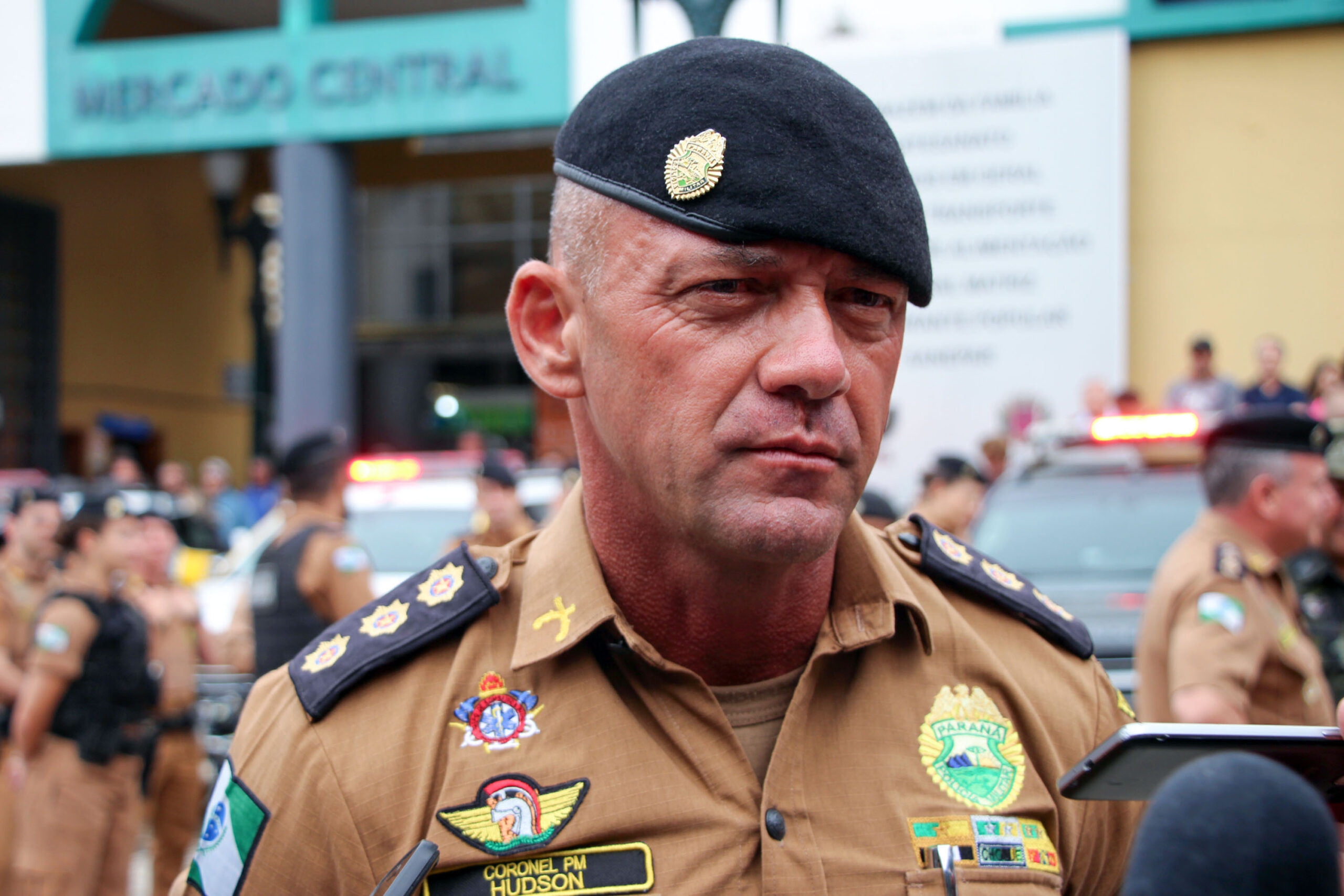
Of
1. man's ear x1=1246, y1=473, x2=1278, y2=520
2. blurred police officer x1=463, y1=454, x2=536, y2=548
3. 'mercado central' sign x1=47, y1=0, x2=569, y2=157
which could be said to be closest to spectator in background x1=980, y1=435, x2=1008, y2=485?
blurred police officer x1=463, y1=454, x2=536, y2=548

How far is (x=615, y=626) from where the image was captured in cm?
164

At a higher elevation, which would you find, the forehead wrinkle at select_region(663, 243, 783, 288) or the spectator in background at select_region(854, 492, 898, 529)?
the forehead wrinkle at select_region(663, 243, 783, 288)

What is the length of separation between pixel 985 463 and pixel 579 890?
778cm

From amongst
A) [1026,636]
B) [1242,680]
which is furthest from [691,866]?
[1242,680]

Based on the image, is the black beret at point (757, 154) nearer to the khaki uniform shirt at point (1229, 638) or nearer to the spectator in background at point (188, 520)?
the khaki uniform shirt at point (1229, 638)

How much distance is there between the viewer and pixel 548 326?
1.71 meters

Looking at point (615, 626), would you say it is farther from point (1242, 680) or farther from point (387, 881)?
point (1242, 680)

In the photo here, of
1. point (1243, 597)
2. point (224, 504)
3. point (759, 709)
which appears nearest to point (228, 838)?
point (759, 709)

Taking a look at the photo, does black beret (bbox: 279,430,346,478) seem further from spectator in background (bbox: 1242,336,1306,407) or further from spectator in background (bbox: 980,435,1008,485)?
spectator in background (bbox: 1242,336,1306,407)

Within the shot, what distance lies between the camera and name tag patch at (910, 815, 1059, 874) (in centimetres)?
155

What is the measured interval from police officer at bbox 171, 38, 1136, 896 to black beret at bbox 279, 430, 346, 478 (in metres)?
3.85

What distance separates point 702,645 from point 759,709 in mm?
109

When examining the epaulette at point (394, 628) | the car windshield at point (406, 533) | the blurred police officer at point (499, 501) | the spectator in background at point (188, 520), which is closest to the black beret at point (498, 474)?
the blurred police officer at point (499, 501)

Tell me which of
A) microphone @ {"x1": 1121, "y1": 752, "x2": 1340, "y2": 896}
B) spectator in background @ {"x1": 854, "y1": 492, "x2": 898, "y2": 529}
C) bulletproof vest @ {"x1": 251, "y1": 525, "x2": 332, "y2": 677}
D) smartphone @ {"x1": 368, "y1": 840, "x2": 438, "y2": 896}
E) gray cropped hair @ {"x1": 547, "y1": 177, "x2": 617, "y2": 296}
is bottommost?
bulletproof vest @ {"x1": 251, "y1": 525, "x2": 332, "y2": 677}
